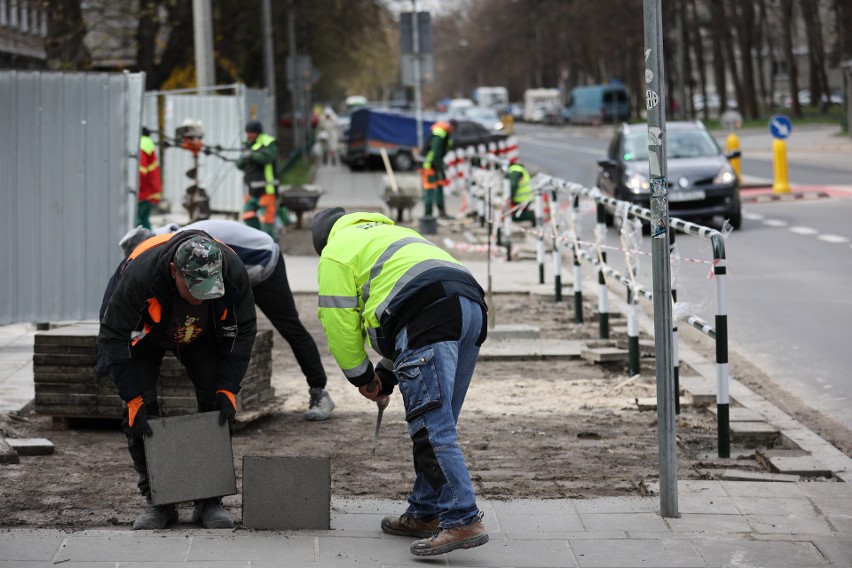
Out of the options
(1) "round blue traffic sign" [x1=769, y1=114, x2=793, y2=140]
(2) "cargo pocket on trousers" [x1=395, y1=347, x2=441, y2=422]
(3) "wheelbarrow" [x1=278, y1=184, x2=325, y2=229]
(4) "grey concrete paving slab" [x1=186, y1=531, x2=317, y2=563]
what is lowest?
(4) "grey concrete paving slab" [x1=186, y1=531, x2=317, y2=563]

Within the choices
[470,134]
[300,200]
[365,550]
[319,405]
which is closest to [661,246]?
[365,550]

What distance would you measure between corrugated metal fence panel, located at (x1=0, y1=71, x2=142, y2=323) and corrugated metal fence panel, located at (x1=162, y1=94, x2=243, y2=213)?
426 inches

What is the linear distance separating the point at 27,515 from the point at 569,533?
2420 millimetres

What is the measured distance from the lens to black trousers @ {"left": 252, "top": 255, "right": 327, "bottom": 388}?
8.62m

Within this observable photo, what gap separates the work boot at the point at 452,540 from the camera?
5.48 meters

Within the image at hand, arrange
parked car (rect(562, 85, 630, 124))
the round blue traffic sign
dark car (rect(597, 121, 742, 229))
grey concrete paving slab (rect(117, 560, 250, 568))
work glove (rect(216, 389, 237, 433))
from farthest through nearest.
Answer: parked car (rect(562, 85, 630, 124)) < the round blue traffic sign < dark car (rect(597, 121, 742, 229)) < work glove (rect(216, 389, 237, 433)) < grey concrete paving slab (rect(117, 560, 250, 568))

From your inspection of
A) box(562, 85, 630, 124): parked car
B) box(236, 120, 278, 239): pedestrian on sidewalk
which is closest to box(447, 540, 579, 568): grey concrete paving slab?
box(236, 120, 278, 239): pedestrian on sidewalk

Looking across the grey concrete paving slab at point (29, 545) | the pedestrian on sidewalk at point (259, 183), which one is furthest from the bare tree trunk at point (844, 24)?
the grey concrete paving slab at point (29, 545)

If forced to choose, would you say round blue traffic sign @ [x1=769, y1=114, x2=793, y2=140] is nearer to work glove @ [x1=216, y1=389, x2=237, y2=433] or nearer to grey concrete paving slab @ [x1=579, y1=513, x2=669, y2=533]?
grey concrete paving slab @ [x1=579, y1=513, x2=669, y2=533]

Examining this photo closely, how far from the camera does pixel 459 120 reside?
1577 inches

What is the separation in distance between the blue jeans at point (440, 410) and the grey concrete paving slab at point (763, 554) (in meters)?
0.96

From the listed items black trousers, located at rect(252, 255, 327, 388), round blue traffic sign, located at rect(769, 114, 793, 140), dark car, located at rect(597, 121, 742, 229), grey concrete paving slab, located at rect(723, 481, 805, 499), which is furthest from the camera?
round blue traffic sign, located at rect(769, 114, 793, 140)

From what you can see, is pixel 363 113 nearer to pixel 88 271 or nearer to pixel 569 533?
pixel 88 271

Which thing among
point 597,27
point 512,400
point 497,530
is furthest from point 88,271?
point 597,27
